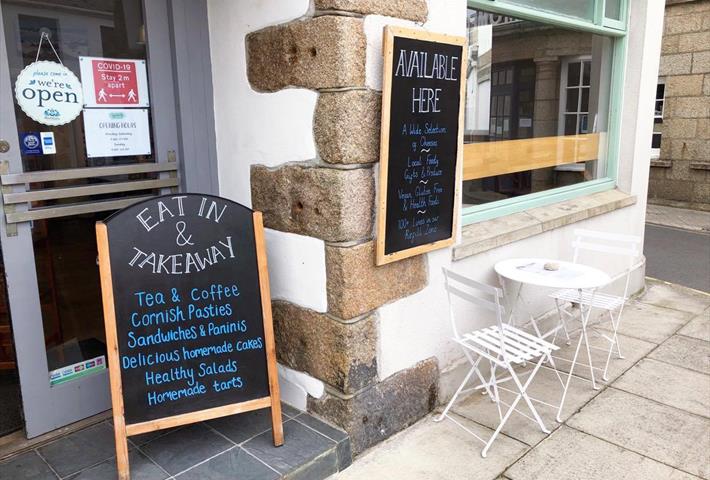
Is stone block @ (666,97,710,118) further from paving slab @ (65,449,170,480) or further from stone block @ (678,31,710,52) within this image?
paving slab @ (65,449,170,480)

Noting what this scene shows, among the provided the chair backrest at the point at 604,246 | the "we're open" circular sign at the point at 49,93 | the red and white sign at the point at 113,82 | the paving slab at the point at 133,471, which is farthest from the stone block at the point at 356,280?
the chair backrest at the point at 604,246

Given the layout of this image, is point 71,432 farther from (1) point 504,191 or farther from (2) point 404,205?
(1) point 504,191

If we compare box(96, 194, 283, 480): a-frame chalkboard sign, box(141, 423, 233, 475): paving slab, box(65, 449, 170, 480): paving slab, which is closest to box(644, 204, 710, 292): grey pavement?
box(96, 194, 283, 480): a-frame chalkboard sign

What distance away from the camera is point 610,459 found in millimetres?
3000

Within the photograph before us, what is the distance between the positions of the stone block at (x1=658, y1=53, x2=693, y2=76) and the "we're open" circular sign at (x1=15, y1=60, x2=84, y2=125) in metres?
10.3

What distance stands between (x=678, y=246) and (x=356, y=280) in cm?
694

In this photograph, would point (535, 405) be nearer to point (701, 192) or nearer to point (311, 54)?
point (311, 54)

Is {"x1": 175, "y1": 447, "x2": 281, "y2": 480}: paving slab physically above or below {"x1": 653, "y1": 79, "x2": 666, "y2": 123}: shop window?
below

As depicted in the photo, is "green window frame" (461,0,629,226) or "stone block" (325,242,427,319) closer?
"stone block" (325,242,427,319)

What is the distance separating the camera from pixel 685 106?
34.5 feet

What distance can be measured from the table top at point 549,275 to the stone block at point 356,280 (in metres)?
0.92

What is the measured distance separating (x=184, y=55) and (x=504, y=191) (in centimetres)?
244

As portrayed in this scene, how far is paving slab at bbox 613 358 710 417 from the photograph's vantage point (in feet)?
11.8

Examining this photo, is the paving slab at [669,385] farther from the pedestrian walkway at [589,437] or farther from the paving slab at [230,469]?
the paving slab at [230,469]
